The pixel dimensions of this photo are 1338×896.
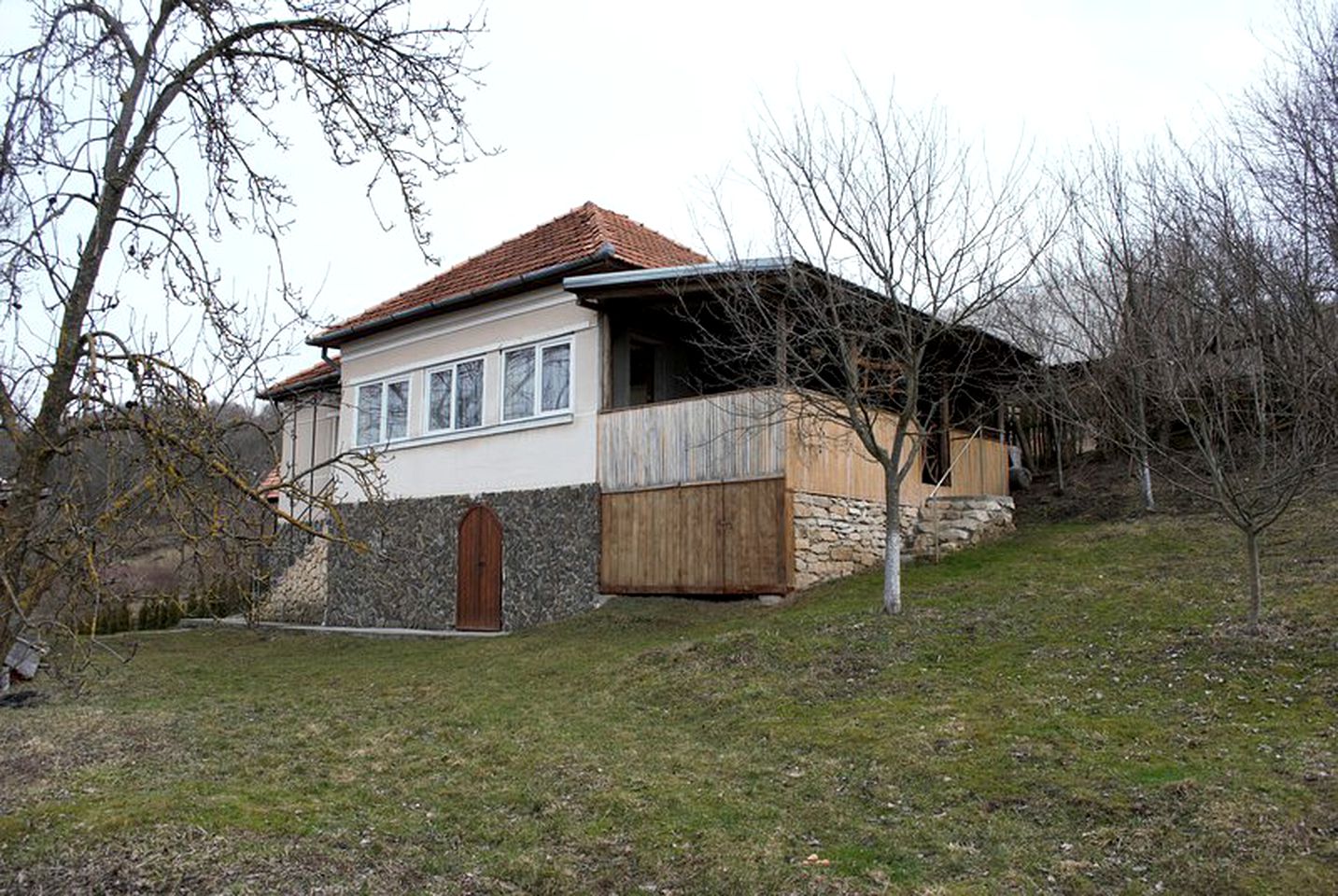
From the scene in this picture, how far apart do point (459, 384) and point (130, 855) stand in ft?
43.9

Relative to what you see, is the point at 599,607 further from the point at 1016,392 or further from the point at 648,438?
the point at 1016,392

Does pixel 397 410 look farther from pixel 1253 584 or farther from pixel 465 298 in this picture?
pixel 1253 584

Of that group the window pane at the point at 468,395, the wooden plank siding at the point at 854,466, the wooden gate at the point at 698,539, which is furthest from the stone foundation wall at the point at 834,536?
the window pane at the point at 468,395

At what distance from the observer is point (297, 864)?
18.7 ft

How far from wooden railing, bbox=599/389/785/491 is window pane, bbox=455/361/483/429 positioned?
10.3ft

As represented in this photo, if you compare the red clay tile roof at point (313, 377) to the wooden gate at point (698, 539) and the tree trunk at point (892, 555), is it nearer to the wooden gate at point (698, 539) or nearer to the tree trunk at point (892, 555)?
the wooden gate at point (698, 539)

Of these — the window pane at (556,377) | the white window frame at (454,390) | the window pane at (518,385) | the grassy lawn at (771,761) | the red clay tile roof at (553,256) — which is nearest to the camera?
the grassy lawn at (771,761)

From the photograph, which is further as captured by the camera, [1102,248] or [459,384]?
[459,384]

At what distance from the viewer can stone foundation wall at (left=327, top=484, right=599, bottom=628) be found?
1628cm

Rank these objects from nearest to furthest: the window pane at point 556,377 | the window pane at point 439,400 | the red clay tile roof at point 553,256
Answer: the window pane at point 556,377
the red clay tile roof at point 553,256
the window pane at point 439,400

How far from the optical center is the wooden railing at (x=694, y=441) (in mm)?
14281

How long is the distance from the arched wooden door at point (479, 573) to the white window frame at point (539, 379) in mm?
1766

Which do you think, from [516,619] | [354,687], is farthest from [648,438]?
[354,687]

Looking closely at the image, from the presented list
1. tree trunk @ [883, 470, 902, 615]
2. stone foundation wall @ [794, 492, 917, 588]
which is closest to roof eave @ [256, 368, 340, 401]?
stone foundation wall @ [794, 492, 917, 588]
